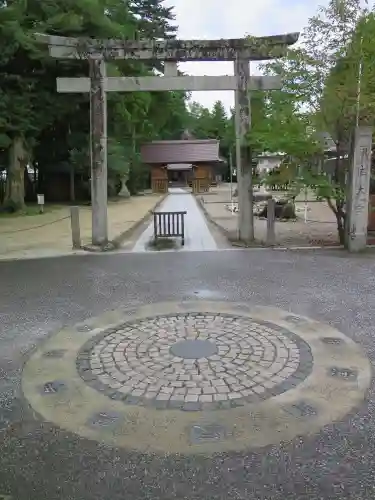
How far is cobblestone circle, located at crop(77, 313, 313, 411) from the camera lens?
2.96 meters

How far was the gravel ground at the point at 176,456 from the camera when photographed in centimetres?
212

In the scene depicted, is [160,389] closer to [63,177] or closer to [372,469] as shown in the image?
[372,469]

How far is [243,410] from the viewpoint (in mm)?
2760

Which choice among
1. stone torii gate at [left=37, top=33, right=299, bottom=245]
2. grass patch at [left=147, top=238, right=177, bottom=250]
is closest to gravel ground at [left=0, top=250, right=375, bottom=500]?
grass patch at [left=147, top=238, right=177, bottom=250]

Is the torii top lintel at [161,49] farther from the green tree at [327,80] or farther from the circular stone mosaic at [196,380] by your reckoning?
the circular stone mosaic at [196,380]

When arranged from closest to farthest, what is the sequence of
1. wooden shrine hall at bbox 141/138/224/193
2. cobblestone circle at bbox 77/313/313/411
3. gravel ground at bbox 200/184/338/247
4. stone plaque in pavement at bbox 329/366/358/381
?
cobblestone circle at bbox 77/313/313/411 < stone plaque in pavement at bbox 329/366/358/381 < gravel ground at bbox 200/184/338/247 < wooden shrine hall at bbox 141/138/224/193

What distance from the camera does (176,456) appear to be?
233 cm

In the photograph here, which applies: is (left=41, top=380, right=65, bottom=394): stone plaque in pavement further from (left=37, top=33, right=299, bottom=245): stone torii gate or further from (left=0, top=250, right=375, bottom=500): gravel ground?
(left=37, top=33, right=299, bottom=245): stone torii gate

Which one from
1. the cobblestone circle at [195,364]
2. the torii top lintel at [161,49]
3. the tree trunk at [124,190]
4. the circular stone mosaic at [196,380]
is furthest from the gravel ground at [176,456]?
the tree trunk at [124,190]

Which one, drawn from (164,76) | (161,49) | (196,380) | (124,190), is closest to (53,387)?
(196,380)

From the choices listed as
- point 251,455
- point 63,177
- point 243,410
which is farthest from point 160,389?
point 63,177

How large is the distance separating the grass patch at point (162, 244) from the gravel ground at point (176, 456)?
1.22 m

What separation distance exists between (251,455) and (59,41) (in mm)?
8563

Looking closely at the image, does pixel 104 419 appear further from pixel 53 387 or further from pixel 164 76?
pixel 164 76
